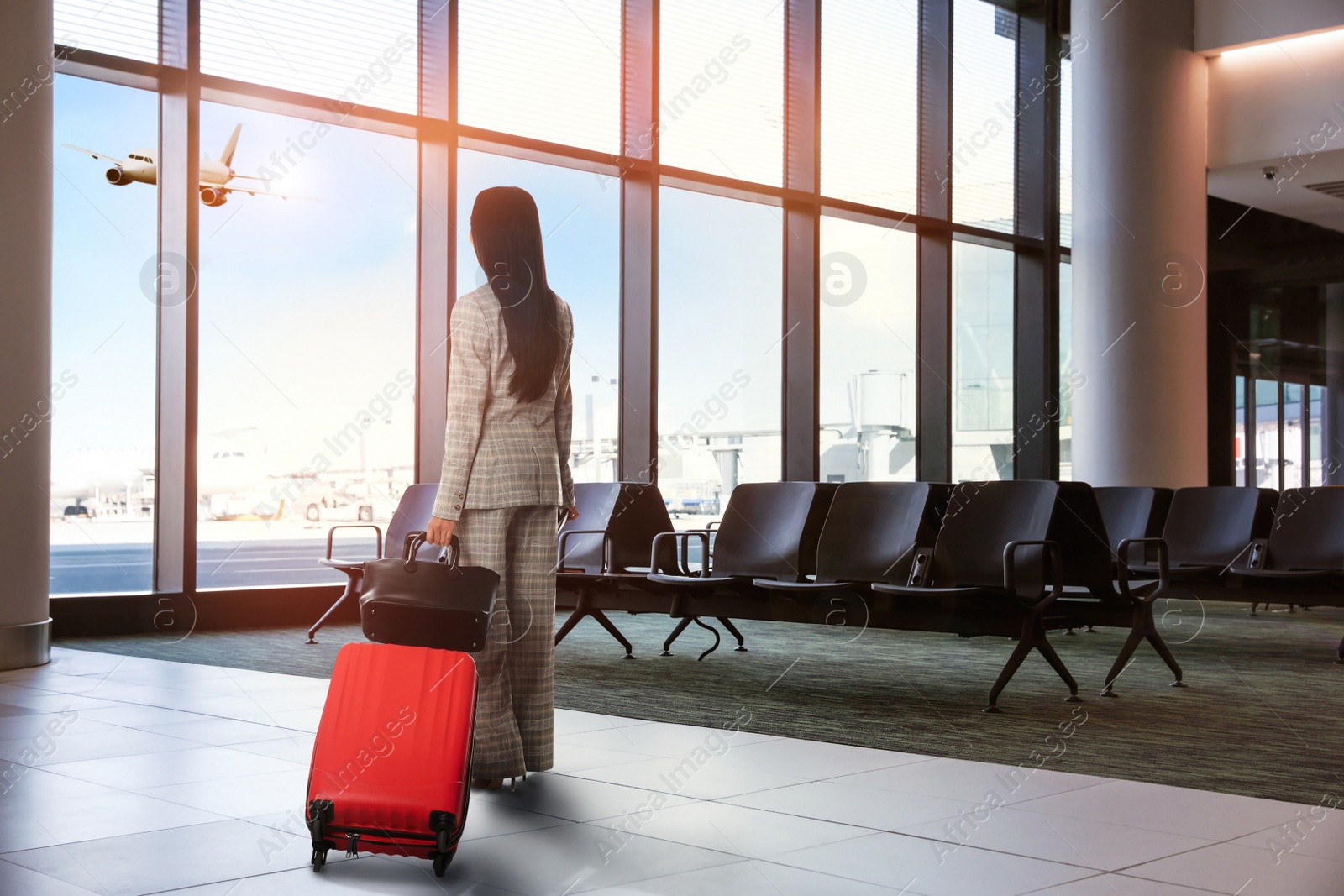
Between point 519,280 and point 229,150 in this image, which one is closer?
point 519,280

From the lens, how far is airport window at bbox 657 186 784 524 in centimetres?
884

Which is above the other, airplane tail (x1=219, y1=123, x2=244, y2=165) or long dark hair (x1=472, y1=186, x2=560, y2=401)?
airplane tail (x1=219, y1=123, x2=244, y2=165)

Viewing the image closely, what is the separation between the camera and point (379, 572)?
8.09ft

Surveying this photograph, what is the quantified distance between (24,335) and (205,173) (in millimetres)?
2075

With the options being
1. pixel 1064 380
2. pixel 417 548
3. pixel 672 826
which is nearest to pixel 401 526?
pixel 417 548

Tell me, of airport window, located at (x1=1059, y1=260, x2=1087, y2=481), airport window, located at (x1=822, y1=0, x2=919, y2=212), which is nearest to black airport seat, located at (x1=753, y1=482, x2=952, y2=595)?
airport window, located at (x1=822, y1=0, x2=919, y2=212)

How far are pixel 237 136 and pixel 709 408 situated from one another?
150 inches

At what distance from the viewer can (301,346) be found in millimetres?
7508

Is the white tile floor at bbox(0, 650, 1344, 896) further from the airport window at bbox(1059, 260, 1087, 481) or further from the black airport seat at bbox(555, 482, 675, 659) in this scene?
the airport window at bbox(1059, 260, 1087, 481)

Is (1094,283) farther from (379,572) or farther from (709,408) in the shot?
(379,572)

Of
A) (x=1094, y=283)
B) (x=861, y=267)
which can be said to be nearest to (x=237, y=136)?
(x=861, y=267)

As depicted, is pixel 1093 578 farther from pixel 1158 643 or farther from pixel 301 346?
pixel 301 346

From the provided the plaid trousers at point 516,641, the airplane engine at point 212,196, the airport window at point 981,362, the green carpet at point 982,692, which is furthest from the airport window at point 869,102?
the plaid trousers at point 516,641

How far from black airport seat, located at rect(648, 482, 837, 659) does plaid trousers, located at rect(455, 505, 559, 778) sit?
6.69 feet
